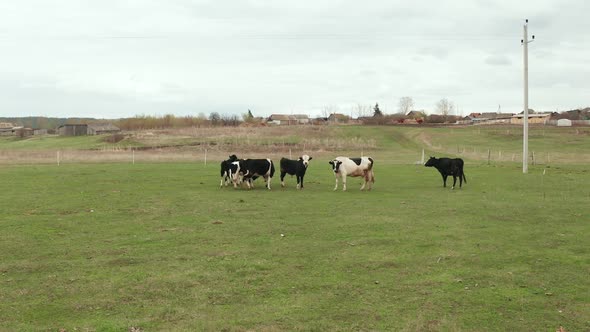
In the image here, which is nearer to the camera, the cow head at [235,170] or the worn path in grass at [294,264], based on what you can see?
the worn path in grass at [294,264]

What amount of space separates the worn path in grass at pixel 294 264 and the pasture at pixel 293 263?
36mm

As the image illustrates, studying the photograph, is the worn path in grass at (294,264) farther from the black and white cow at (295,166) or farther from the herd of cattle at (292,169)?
the black and white cow at (295,166)

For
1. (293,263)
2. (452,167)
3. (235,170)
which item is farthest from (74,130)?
(293,263)

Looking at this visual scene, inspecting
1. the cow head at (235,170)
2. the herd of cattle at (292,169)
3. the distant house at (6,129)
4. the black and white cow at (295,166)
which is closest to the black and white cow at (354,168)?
the herd of cattle at (292,169)

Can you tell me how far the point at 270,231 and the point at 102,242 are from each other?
414 centimetres

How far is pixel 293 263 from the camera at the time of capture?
10734 millimetres

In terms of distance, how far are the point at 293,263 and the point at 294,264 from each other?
0.08 meters

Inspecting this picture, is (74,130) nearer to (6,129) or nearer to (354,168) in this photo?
(6,129)

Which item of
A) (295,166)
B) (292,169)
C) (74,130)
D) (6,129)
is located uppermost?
(6,129)


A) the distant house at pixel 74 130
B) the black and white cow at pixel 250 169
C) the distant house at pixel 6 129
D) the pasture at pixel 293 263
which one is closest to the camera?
the pasture at pixel 293 263

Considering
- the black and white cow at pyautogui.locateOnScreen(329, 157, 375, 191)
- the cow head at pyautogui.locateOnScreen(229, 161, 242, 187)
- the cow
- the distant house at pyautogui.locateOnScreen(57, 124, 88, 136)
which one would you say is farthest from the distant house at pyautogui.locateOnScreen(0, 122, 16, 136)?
the cow

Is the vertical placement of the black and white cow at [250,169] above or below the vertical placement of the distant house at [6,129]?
below

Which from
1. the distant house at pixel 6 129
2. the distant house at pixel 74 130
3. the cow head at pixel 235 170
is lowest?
the cow head at pixel 235 170

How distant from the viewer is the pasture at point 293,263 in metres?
7.81
